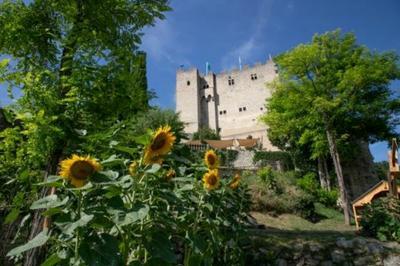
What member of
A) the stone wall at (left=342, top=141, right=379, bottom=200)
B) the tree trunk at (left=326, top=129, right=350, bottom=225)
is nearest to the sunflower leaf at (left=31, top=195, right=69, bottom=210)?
the tree trunk at (left=326, top=129, right=350, bottom=225)

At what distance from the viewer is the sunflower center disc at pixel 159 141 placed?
1.62 m

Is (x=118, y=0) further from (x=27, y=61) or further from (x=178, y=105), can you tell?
(x=178, y=105)

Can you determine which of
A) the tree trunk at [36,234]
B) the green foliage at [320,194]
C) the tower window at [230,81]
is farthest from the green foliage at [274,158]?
the tower window at [230,81]

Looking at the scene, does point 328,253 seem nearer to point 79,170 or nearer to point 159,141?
point 159,141

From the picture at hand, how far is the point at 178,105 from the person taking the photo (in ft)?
154

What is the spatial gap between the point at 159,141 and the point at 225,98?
4691 cm

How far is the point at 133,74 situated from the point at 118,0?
1.02 m

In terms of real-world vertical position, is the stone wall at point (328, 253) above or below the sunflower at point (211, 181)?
below

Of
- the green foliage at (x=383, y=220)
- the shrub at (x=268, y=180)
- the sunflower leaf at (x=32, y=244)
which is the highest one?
Answer: the shrub at (x=268, y=180)

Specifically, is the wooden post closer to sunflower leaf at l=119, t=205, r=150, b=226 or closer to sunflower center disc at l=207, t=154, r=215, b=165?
sunflower center disc at l=207, t=154, r=215, b=165

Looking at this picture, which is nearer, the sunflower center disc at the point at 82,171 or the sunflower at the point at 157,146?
the sunflower center disc at the point at 82,171

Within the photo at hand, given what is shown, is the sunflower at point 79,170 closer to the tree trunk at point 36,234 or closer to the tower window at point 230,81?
the tree trunk at point 36,234

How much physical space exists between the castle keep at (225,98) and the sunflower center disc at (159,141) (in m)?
42.6

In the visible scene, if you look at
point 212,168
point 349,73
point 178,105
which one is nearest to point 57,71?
point 212,168
